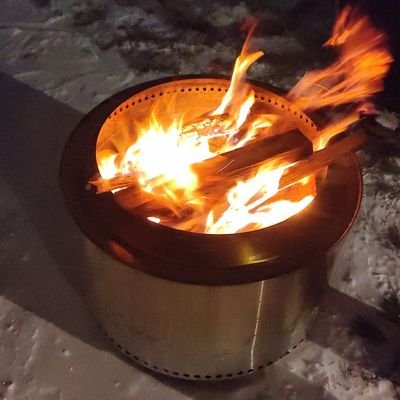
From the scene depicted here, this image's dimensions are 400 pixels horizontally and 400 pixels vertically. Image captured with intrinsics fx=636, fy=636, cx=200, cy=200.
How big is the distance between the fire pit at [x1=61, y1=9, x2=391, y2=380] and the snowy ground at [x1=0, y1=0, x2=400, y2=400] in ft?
0.31

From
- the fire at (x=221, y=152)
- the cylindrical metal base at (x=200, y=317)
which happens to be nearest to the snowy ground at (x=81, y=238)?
the cylindrical metal base at (x=200, y=317)

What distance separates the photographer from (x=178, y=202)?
1263 millimetres

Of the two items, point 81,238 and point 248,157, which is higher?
point 248,157

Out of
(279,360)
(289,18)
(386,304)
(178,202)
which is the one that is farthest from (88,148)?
(289,18)

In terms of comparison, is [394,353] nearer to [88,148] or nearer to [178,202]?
[178,202]

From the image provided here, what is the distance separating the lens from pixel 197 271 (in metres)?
1.14

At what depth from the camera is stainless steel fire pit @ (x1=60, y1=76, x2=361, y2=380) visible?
3.79 feet

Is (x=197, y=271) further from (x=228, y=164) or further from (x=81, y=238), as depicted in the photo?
(x=81, y=238)

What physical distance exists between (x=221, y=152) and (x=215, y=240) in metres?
0.34

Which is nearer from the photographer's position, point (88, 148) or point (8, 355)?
point (88, 148)

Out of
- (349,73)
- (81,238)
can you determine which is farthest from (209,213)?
(349,73)

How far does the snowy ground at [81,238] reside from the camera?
4.83ft

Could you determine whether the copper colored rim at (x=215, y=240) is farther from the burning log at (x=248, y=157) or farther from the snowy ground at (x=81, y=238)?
the snowy ground at (x=81, y=238)

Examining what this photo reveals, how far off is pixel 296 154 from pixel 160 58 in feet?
3.83
